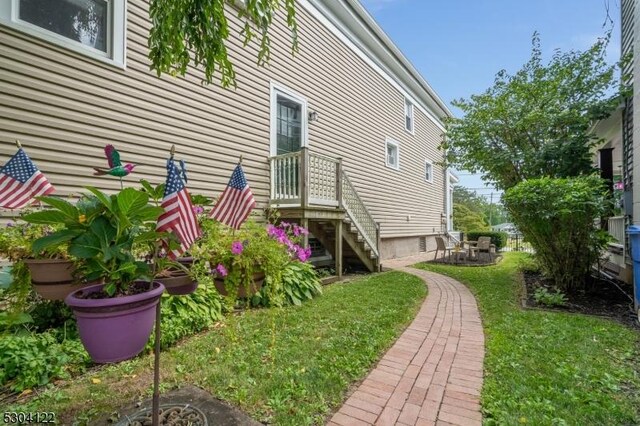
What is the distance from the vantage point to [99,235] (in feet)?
4.67

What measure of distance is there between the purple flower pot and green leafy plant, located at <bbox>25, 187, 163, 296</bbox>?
0.10 metres

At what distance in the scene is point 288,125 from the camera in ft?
24.9

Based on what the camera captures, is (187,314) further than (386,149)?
No

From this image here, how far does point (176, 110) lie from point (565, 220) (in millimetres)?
6837

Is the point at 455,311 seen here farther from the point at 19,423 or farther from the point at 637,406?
the point at 19,423

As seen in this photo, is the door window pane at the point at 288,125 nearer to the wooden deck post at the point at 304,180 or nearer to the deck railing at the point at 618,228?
the wooden deck post at the point at 304,180

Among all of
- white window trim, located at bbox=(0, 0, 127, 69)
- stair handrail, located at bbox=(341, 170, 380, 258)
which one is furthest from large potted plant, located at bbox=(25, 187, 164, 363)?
stair handrail, located at bbox=(341, 170, 380, 258)

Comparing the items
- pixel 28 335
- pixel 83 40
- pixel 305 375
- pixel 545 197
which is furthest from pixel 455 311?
pixel 83 40

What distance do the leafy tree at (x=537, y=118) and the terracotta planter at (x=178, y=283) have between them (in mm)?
8073

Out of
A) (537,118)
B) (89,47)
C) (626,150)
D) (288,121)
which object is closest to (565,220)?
(626,150)

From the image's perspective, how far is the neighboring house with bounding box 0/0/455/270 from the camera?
3752 mm

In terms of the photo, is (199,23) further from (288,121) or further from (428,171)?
(428,171)

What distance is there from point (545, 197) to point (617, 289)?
2.35m

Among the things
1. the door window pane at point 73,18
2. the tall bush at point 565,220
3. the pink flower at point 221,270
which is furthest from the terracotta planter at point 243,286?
the tall bush at point 565,220
